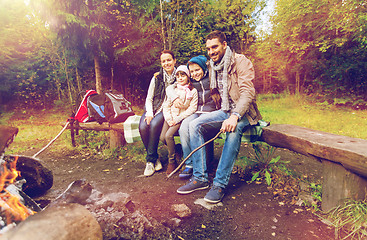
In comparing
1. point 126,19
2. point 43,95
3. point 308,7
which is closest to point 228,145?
point 126,19

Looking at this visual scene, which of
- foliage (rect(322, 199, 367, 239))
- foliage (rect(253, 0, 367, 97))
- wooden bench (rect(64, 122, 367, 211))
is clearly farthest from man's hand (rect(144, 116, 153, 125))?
foliage (rect(253, 0, 367, 97))

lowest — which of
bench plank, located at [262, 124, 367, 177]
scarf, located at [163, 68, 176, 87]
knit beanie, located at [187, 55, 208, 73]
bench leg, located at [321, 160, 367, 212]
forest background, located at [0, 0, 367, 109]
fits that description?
bench leg, located at [321, 160, 367, 212]

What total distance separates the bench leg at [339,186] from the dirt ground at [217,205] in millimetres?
240

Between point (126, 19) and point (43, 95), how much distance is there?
6650 mm

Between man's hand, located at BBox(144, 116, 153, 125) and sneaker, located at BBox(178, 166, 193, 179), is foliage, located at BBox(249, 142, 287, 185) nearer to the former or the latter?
sneaker, located at BBox(178, 166, 193, 179)

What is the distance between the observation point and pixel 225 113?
9.32 ft

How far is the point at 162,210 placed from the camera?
225cm

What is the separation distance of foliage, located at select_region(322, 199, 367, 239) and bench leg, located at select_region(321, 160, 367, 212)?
56 millimetres

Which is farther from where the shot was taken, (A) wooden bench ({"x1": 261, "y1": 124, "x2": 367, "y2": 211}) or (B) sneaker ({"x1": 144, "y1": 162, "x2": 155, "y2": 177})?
(B) sneaker ({"x1": 144, "y1": 162, "x2": 155, "y2": 177})

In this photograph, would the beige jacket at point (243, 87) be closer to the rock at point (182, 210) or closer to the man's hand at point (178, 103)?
the man's hand at point (178, 103)

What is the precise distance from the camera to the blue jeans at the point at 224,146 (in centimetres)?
251

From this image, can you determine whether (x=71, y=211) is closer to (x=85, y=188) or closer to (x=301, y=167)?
(x=85, y=188)

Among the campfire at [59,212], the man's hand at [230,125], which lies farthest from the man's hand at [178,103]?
the campfire at [59,212]

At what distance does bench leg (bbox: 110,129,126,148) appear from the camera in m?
4.19
